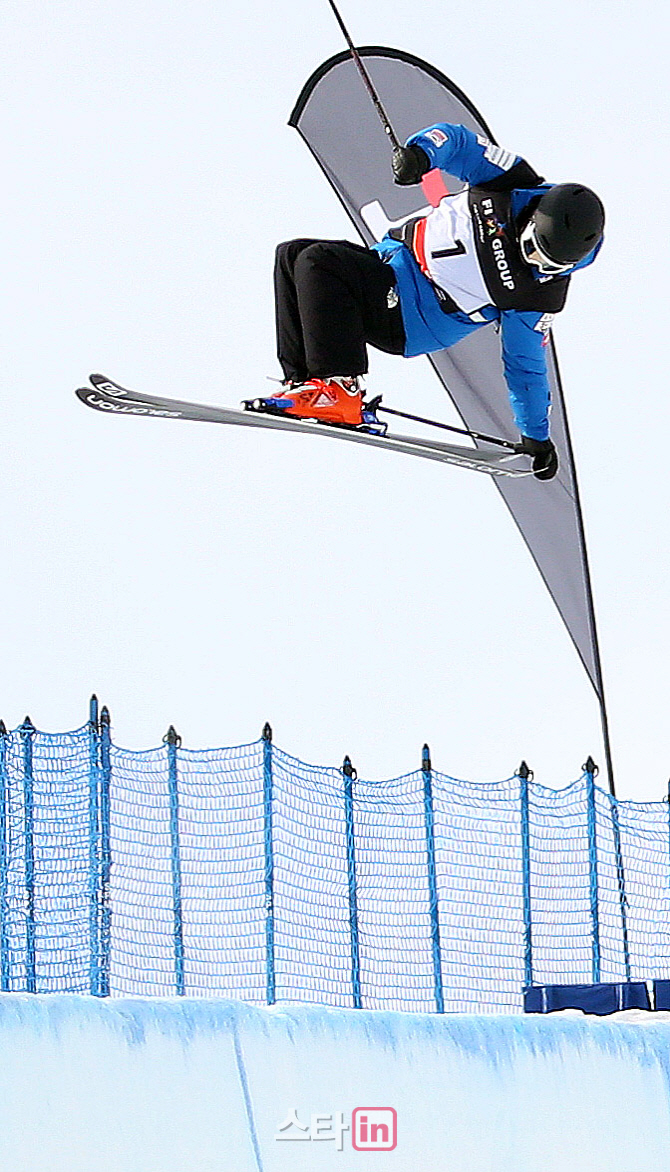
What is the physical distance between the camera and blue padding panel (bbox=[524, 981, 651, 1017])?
19.4 feet

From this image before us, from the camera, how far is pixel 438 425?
18.8 ft

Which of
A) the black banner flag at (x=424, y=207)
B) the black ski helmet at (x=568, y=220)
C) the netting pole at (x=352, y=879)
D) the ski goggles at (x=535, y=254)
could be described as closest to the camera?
the black ski helmet at (x=568, y=220)

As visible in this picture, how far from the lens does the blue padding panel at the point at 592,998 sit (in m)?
5.90

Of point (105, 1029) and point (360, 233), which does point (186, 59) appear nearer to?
point (360, 233)

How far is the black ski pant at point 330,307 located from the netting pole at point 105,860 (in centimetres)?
135

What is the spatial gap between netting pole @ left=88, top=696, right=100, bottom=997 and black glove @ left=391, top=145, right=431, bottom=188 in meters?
1.89

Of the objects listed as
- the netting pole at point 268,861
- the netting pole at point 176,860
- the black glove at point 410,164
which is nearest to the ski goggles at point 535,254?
the black glove at point 410,164

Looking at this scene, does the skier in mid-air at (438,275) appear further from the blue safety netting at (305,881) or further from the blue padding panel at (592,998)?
the blue padding panel at (592,998)

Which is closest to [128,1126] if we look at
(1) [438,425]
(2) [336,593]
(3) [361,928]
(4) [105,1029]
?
(4) [105,1029]

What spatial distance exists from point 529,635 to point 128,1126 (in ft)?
24.0

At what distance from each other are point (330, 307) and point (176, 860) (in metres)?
1.88

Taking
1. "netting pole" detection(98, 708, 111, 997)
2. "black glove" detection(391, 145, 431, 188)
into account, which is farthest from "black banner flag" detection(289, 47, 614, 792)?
"netting pole" detection(98, 708, 111, 997)

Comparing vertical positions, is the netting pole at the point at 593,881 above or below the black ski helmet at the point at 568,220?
below

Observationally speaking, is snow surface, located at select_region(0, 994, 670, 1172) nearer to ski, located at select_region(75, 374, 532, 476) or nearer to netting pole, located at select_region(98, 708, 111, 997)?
netting pole, located at select_region(98, 708, 111, 997)
